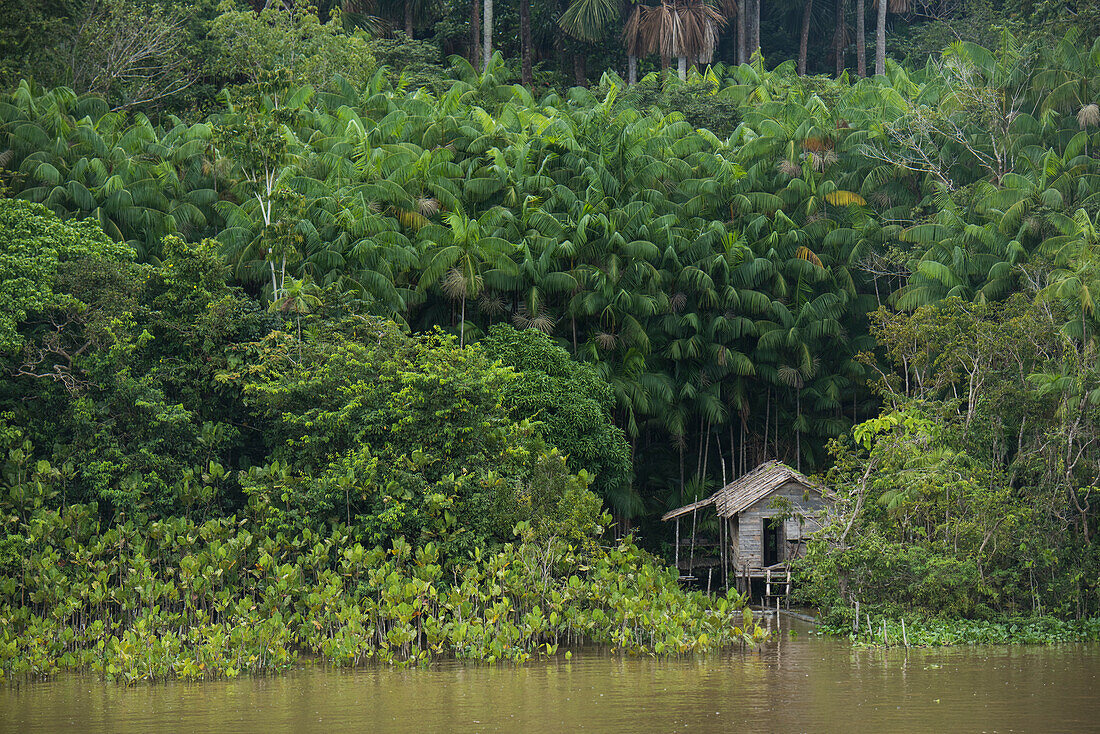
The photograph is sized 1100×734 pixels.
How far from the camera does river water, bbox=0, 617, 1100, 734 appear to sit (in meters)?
12.4

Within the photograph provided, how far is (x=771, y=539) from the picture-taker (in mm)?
30906

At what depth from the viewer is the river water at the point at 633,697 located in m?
12.4

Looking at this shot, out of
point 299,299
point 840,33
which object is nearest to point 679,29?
point 840,33

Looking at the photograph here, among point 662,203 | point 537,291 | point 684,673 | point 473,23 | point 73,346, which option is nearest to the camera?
point 684,673

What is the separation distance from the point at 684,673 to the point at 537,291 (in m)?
11.9

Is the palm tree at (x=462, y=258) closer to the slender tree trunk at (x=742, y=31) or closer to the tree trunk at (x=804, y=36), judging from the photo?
the slender tree trunk at (x=742, y=31)

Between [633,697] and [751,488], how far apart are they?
12074 mm

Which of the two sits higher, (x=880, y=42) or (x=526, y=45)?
(x=880, y=42)

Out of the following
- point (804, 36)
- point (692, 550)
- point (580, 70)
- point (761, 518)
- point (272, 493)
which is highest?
point (804, 36)

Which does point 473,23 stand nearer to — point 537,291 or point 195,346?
point 537,291

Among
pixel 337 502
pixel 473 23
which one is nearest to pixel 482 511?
pixel 337 502

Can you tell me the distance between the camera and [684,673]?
15.8m

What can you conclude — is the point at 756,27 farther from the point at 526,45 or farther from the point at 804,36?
the point at 526,45

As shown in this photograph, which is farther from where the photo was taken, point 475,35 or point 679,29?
point 475,35
